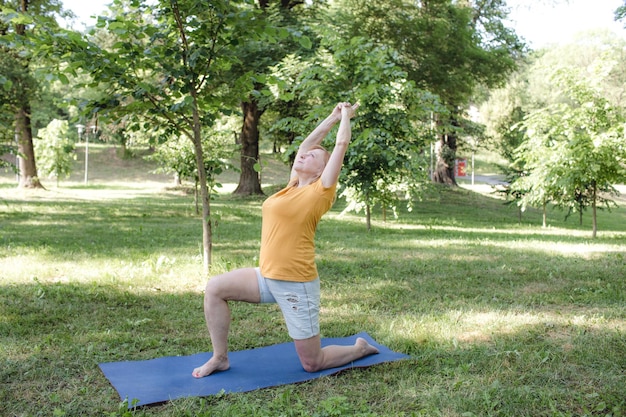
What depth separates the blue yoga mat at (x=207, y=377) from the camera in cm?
374

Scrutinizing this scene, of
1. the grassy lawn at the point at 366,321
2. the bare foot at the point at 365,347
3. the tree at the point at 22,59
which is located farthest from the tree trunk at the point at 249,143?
the bare foot at the point at 365,347

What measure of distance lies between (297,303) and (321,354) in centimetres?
43

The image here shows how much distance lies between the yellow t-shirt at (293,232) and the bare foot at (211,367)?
69cm

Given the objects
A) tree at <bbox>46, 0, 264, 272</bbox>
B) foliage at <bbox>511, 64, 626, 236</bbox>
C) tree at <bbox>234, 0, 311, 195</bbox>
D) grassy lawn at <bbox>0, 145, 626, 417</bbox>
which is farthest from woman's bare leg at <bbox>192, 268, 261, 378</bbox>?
tree at <bbox>234, 0, 311, 195</bbox>

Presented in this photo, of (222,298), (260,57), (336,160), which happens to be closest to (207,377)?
(222,298)

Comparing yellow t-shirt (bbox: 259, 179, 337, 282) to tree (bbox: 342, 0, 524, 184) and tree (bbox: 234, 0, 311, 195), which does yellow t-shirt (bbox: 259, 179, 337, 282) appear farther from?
tree (bbox: 342, 0, 524, 184)

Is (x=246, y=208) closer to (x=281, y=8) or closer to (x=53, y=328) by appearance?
(x=281, y=8)

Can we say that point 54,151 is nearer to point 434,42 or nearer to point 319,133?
point 434,42

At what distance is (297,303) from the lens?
397 centimetres

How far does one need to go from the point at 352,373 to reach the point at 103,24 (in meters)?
3.94

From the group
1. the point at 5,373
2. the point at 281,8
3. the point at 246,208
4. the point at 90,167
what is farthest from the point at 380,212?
the point at 90,167

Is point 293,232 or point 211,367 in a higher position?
point 293,232

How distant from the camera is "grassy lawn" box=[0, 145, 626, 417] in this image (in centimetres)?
363

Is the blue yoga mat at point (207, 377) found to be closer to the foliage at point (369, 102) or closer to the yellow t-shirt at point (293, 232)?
the yellow t-shirt at point (293, 232)
